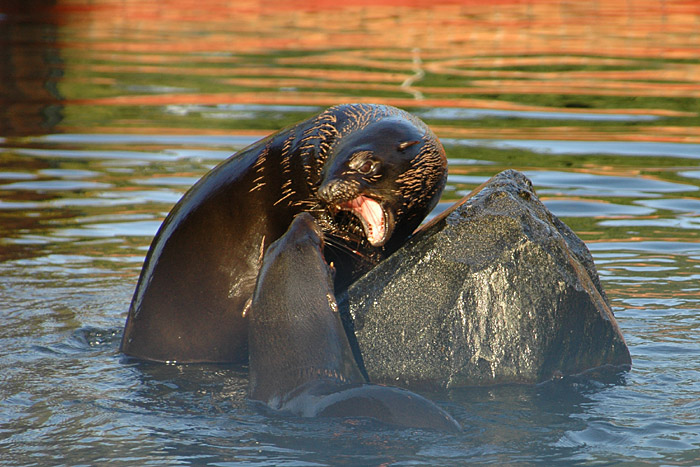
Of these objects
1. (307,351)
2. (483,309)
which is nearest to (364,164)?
(483,309)

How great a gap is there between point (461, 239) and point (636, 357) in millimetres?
1057

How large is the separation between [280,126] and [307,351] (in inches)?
340

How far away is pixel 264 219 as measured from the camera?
4.72 meters

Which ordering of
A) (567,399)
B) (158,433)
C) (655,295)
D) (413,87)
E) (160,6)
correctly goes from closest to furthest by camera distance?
1. (158,433)
2. (567,399)
3. (655,295)
4. (413,87)
5. (160,6)

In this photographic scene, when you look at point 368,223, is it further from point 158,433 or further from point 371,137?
point 158,433

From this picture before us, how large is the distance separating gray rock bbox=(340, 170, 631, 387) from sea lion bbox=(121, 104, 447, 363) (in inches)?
8.0

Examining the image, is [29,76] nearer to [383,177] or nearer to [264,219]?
[264,219]

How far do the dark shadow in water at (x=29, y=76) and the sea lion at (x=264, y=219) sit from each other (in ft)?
28.6

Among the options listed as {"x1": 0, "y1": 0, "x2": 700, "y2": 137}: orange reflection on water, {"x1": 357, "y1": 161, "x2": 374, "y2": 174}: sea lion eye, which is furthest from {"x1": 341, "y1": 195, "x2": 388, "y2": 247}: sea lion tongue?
{"x1": 0, "y1": 0, "x2": 700, "y2": 137}: orange reflection on water

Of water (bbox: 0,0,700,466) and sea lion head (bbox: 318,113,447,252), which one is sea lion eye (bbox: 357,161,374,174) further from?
water (bbox: 0,0,700,466)

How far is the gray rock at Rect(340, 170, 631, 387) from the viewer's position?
4.50 metres

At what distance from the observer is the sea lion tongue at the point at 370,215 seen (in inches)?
181

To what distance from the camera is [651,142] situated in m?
11.7

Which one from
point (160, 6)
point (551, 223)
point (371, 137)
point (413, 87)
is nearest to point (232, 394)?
point (371, 137)
